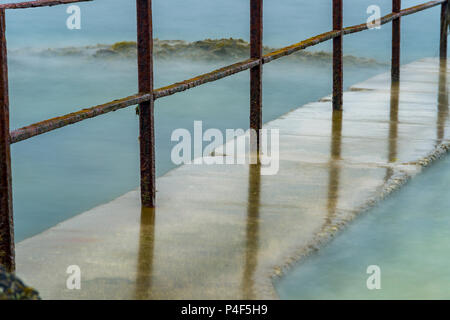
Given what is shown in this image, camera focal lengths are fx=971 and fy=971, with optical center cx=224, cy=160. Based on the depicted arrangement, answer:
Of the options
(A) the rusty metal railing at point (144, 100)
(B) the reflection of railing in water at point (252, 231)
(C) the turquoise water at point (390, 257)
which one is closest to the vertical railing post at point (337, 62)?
(A) the rusty metal railing at point (144, 100)

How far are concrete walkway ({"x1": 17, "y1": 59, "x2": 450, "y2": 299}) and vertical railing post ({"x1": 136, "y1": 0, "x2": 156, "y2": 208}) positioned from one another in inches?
3.3

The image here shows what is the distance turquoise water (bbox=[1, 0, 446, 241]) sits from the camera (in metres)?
4.74

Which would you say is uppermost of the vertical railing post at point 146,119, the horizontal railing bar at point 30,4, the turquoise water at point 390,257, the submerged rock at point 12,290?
the horizontal railing bar at point 30,4

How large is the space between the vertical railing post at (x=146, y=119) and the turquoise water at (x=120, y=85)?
68cm

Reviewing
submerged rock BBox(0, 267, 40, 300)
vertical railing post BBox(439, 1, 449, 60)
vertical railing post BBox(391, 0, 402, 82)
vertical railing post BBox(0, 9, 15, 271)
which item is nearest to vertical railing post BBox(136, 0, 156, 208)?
vertical railing post BBox(0, 9, 15, 271)

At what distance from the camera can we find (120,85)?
8.31 metres

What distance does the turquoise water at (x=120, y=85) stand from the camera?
4742 mm

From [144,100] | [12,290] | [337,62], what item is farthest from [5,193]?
[337,62]

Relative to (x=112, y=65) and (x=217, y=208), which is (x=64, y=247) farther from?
(x=112, y=65)

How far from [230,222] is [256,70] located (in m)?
1.31

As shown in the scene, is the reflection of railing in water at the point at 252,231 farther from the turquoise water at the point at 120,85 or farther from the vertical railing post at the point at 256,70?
the turquoise water at the point at 120,85

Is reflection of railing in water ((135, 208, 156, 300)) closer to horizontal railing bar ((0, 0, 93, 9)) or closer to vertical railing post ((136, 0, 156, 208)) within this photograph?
vertical railing post ((136, 0, 156, 208))

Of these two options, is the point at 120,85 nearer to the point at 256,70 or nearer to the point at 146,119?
the point at 256,70

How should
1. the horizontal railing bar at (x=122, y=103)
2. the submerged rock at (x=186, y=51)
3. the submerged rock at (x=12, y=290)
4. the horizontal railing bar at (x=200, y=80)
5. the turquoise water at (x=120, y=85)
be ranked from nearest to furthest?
1. the submerged rock at (x=12, y=290)
2. the horizontal railing bar at (x=122, y=103)
3. the horizontal railing bar at (x=200, y=80)
4. the turquoise water at (x=120, y=85)
5. the submerged rock at (x=186, y=51)
